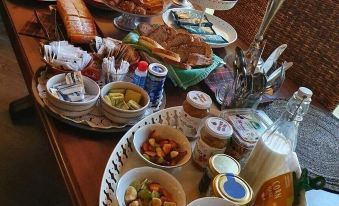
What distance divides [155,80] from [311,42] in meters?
0.79

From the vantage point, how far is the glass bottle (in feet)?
2.35

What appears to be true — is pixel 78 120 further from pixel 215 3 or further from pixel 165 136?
pixel 215 3

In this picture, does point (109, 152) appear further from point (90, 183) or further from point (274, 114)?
point (274, 114)

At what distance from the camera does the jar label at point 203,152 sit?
0.76m

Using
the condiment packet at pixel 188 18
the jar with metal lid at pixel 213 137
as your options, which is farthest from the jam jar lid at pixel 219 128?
the condiment packet at pixel 188 18

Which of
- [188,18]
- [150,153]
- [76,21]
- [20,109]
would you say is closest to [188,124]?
[150,153]

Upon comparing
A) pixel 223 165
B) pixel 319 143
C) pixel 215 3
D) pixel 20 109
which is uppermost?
pixel 215 3

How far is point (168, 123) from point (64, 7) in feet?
1.76

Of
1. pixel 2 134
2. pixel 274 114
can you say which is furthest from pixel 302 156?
pixel 2 134

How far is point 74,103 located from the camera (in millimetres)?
802

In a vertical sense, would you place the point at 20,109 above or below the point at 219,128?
below

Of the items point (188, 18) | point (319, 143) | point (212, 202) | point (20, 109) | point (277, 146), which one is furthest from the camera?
point (20, 109)

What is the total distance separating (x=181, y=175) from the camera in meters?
0.79

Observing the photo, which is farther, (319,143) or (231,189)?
(319,143)
